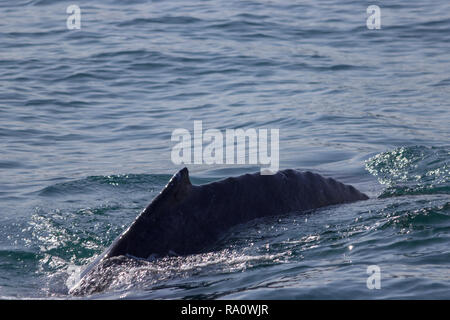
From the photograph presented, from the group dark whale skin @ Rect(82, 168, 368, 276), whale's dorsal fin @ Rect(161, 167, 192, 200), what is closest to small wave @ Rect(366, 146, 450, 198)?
dark whale skin @ Rect(82, 168, 368, 276)

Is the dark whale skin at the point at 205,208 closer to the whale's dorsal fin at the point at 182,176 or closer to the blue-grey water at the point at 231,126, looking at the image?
the whale's dorsal fin at the point at 182,176

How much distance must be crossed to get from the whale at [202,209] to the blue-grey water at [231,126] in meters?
0.11

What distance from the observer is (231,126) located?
13250mm

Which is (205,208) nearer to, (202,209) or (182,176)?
(202,209)

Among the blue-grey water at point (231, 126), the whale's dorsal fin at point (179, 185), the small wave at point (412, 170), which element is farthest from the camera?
the small wave at point (412, 170)

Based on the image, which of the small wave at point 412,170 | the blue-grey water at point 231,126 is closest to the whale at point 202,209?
the blue-grey water at point 231,126

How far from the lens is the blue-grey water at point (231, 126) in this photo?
614 centimetres

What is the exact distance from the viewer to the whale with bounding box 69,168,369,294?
19.1 ft

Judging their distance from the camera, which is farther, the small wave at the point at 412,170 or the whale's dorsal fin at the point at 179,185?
the small wave at the point at 412,170

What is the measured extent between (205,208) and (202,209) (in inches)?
1.2

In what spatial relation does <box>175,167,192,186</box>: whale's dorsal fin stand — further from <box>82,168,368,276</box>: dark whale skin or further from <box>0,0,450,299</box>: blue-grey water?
<box>0,0,450,299</box>: blue-grey water

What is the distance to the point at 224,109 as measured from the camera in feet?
46.8
